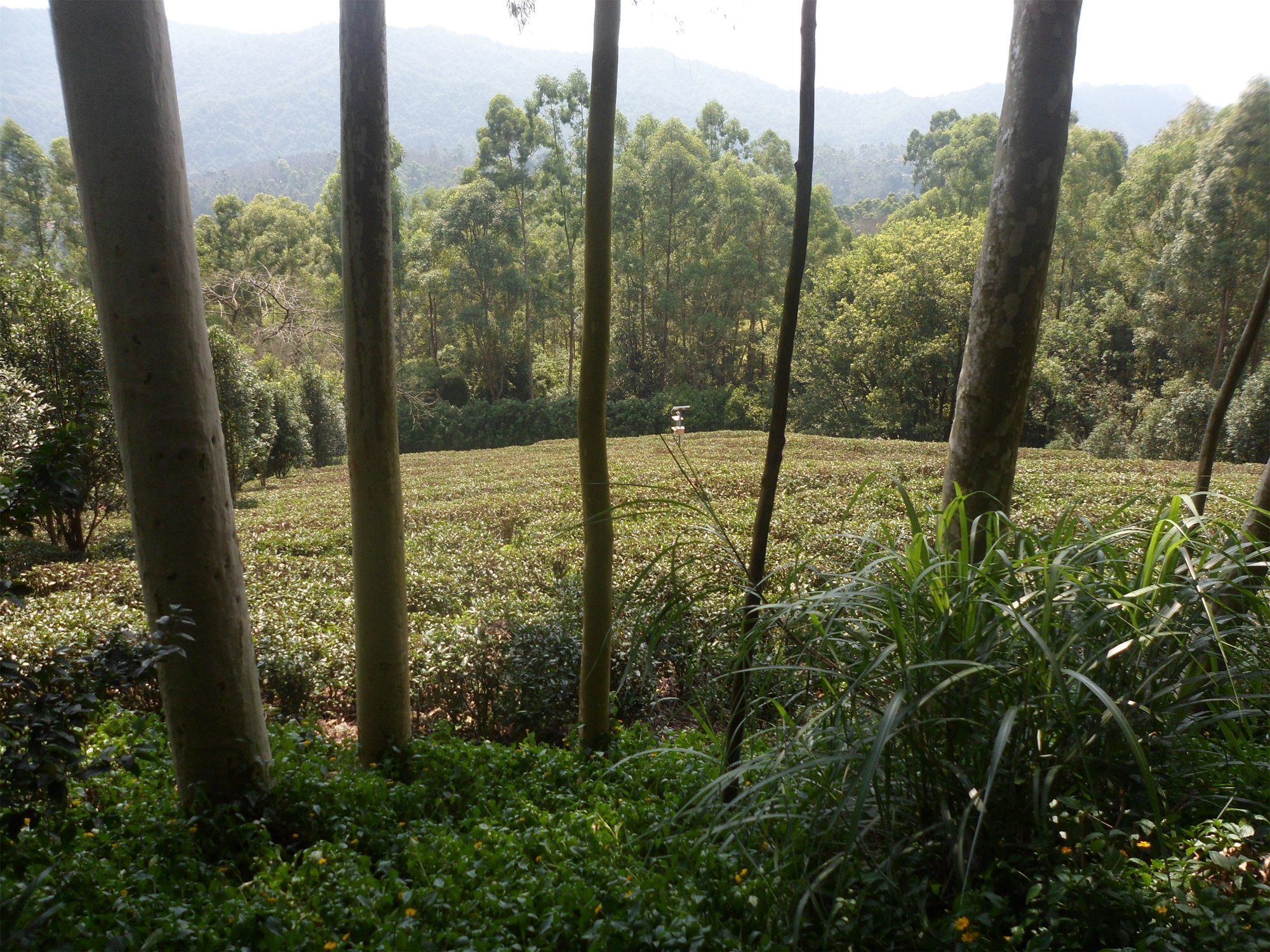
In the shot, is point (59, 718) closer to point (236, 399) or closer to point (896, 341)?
point (236, 399)

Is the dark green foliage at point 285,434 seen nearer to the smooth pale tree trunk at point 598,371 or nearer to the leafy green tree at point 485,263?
the smooth pale tree trunk at point 598,371

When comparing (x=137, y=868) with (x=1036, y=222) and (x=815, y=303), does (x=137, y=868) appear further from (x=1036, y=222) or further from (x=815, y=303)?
(x=815, y=303)

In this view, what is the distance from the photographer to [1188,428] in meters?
16.3

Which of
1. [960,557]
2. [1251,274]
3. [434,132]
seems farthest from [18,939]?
[434,132]

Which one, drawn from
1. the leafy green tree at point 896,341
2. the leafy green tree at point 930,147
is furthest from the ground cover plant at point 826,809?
the leafy green tree at point 930,147

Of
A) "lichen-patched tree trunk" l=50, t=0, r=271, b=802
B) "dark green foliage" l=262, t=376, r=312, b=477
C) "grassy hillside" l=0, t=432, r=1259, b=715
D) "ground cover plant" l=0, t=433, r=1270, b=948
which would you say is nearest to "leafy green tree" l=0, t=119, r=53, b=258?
"dark green foliage" l=262, t=376, r=312, b=477

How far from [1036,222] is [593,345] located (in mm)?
1492

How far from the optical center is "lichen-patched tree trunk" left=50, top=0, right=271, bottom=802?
6.76ft

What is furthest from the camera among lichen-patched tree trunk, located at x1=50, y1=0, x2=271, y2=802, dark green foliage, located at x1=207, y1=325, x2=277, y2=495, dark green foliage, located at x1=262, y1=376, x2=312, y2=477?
dark green foliage, located at x1=262, y1=376, x2=312, y2=477

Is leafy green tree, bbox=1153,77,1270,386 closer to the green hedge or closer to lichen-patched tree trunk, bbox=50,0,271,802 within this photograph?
the green hedge

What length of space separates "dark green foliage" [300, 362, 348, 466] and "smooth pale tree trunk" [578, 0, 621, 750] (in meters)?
17.2

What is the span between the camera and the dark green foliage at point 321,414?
18.7m

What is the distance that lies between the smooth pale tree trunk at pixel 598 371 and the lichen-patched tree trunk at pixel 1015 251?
1218 mm

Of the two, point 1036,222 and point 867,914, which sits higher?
point 1036,222
